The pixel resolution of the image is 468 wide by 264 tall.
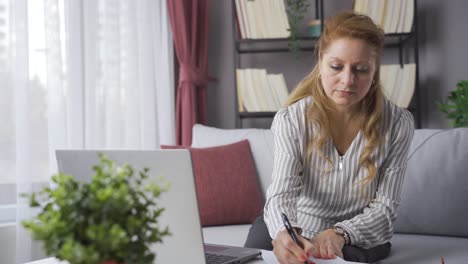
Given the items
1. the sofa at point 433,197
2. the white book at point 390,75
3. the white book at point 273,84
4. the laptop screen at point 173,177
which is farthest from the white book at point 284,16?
the laptop screen at point 173,177

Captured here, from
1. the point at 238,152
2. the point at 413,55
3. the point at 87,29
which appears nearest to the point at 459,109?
the point at 413,55

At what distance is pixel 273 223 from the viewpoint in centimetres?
136

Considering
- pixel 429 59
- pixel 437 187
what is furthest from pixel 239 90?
pixel 437 187

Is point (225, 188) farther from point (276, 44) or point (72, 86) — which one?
point (276, 44)

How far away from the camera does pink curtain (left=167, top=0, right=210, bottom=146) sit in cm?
289

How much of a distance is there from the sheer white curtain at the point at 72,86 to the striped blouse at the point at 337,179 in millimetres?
1069

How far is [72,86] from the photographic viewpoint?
2234 mm

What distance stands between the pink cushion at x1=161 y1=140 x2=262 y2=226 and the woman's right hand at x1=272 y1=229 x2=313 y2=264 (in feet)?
3.10

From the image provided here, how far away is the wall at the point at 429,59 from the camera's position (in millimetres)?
2881

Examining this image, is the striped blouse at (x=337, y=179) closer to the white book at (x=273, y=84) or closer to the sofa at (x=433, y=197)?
the sofa at (x=433, y=197)

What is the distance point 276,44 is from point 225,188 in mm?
1216

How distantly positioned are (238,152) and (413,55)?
4.50ft

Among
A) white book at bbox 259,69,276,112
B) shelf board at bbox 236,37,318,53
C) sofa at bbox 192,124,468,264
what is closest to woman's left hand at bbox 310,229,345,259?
sofa at bbox 192,124,468,264

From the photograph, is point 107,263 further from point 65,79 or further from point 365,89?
point 65,79
